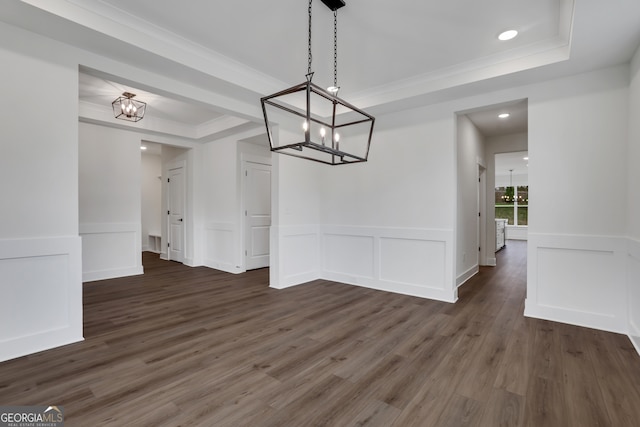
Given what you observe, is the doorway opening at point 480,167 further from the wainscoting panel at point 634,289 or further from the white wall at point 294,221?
the white wall at point 294,221

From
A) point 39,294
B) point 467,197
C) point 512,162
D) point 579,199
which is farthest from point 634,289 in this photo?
point 512,162

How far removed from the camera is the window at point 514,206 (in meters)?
11.9

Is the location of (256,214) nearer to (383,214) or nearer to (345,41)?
(383,214)

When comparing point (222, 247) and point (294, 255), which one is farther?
point (222, 247)

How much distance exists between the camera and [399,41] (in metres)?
2.95

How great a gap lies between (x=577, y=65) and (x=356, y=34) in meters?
2.18

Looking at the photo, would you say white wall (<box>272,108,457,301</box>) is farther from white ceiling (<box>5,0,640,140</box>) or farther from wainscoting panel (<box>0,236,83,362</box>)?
wainscoting panel (<box>0,236,83,362</box>)

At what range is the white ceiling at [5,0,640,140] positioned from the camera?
93.4 inches

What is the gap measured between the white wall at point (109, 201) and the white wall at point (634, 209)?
262 inches

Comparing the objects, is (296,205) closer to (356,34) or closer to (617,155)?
(356,34)

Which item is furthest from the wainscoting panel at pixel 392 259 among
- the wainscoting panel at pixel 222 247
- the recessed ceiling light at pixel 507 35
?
the recessed ceiling light at pixel 507 35

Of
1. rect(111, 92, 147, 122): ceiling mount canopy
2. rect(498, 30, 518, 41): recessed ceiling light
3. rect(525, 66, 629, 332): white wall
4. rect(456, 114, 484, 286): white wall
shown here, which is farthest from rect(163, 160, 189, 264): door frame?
rect(525, 66, 629, 332): white wall

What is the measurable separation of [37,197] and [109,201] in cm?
302

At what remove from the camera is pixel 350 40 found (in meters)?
2.94
